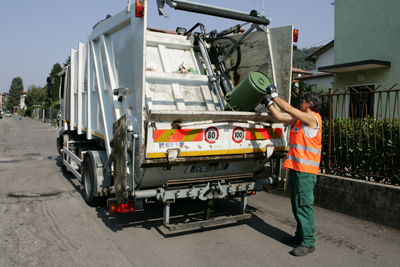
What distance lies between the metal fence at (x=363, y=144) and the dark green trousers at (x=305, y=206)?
163 centimetres

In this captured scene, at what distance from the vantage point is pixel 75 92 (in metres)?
6.84

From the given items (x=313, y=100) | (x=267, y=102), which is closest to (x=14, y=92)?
(x=267, y=102)

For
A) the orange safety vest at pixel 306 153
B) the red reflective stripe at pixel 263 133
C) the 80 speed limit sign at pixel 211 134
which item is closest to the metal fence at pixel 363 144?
the red reflective stripe at pixel 263 133

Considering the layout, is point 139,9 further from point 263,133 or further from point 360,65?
point 360,65

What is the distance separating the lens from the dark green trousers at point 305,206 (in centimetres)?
374

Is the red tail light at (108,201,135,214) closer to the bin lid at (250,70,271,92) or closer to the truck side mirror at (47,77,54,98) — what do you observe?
the bin lid at (250,70,271,92)

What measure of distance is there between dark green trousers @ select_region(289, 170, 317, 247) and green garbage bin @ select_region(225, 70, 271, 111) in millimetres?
1049

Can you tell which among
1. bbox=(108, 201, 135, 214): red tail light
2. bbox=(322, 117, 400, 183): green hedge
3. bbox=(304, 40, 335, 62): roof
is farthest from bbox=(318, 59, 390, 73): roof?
bbox=(304, 40, 335, 62): roof

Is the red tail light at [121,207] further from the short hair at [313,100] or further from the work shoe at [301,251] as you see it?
the short hair at [313,100]

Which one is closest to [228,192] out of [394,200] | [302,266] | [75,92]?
[302,266]

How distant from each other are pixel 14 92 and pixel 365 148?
150987 millimetres

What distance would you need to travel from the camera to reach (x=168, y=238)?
161 inches

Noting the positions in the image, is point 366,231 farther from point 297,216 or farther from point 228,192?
point 228,192

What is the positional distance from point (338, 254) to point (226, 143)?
68.2 inches
